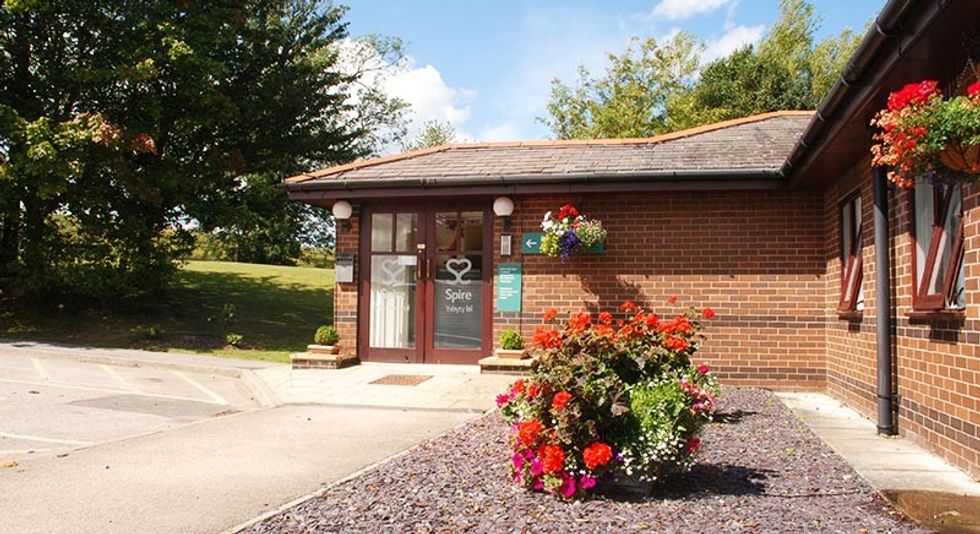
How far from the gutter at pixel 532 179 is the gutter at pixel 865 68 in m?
1.89

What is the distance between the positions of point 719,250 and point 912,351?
423 centimetres

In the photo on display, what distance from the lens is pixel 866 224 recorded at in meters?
7.58

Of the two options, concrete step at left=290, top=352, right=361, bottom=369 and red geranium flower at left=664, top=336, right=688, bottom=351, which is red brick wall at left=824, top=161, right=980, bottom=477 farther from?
concrete step at left=290, top=352, right=361, bottom=369

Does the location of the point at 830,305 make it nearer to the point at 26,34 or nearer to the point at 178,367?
the point at 178,367

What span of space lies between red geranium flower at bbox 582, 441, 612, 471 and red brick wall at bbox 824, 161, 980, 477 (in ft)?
8.70

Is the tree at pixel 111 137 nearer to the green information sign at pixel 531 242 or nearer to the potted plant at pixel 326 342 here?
the potted plant at pixel 326 342

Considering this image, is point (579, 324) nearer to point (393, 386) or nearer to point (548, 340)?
point (548, 340)

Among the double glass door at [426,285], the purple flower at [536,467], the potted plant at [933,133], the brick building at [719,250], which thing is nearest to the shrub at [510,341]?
the brick building at [719,250]

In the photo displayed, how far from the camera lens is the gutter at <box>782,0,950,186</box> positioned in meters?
4.35

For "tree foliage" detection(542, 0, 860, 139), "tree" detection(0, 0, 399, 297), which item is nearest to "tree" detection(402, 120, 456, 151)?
"tree foliage" detection(542, 0, 860, 139)

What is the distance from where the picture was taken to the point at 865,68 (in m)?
5.28

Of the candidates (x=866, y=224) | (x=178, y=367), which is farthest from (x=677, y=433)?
(x=178, y=367)

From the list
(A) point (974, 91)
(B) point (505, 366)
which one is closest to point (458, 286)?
(B) point (505, 366)

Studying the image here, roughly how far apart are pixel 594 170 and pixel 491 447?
5.65m
